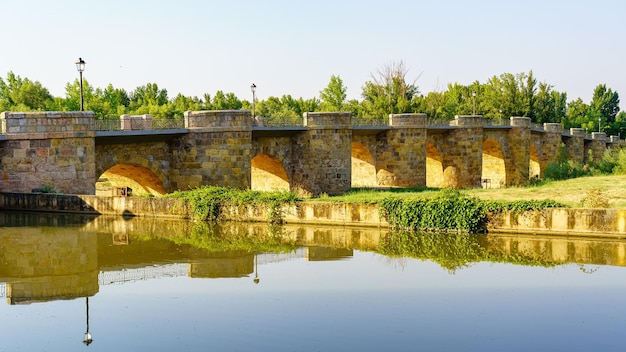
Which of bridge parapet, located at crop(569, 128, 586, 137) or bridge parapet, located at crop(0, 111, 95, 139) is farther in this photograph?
bridge parapet, located at crop(569, 128, 586, 137)

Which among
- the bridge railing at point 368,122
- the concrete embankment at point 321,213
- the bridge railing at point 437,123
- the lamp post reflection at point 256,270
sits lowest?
the lamp post reflection at point 256,270

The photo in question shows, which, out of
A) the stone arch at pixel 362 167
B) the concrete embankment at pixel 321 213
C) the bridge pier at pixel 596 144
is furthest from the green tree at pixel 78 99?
the bridge pier at pixel 596 144

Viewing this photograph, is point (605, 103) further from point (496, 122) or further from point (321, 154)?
point (321, 154)

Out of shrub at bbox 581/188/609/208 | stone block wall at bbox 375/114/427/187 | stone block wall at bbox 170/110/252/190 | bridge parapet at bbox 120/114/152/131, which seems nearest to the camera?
shrub at bbox 581/188/609/208

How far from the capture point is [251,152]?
30.8 meters

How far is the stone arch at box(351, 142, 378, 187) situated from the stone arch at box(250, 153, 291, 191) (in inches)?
225

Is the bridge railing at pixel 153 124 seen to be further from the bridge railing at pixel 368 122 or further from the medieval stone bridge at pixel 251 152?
the bridge railing at pixel 368 122

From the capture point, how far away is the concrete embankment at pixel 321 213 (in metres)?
19.6

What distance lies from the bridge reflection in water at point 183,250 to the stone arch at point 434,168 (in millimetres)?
24104

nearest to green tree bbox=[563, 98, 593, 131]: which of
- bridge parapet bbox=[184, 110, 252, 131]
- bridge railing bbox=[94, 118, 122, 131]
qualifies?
bridge parapet bbox=[184, 110, 252, 131]

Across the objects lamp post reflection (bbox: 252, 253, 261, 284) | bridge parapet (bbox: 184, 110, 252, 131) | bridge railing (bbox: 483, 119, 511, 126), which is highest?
bridge railing (bbox: 483, 119, 511, 126)

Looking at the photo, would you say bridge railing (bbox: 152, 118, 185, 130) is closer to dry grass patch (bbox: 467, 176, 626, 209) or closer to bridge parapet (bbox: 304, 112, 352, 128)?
bridge parapet (bbox: 304, 112, 352, 128)

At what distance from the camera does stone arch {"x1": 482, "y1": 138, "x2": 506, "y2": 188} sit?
50.6 m

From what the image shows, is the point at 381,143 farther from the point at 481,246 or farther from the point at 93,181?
the point at 481,246
